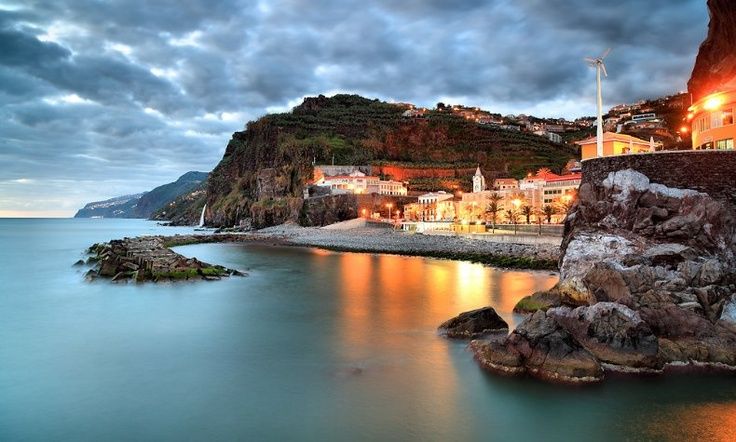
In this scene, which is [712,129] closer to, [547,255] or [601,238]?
[601,238]

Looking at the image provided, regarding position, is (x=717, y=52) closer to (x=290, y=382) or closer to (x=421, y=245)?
(x=421, y=245)

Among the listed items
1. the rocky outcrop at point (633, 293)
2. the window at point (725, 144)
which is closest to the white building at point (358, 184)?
the window at point (725, 144)

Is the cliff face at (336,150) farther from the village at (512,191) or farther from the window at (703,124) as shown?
the window at (703,124)

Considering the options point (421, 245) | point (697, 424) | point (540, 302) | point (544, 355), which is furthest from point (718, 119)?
point (421, 245)

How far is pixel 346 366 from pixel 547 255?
2137 cm

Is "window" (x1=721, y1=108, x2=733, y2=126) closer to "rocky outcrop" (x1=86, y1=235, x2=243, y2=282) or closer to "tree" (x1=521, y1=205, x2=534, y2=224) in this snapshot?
"rocky outcrop" (x1=86, y1=235, x2=243, y2=282)

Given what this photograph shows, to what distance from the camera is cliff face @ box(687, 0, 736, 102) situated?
2459 cm

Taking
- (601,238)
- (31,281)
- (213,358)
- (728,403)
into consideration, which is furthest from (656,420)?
(31,281)

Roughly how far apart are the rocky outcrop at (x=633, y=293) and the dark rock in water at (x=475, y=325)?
4.81 ft

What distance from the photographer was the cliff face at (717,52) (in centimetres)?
2459

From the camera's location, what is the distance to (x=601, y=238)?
16031 millimetres

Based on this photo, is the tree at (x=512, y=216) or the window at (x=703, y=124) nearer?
the window at (x=703, y=124)

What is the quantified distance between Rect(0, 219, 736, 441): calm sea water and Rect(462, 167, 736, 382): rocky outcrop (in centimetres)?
70

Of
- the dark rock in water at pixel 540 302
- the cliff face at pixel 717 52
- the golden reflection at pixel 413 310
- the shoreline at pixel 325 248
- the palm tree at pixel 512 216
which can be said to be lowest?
the golden reflection at pixel 413 310
